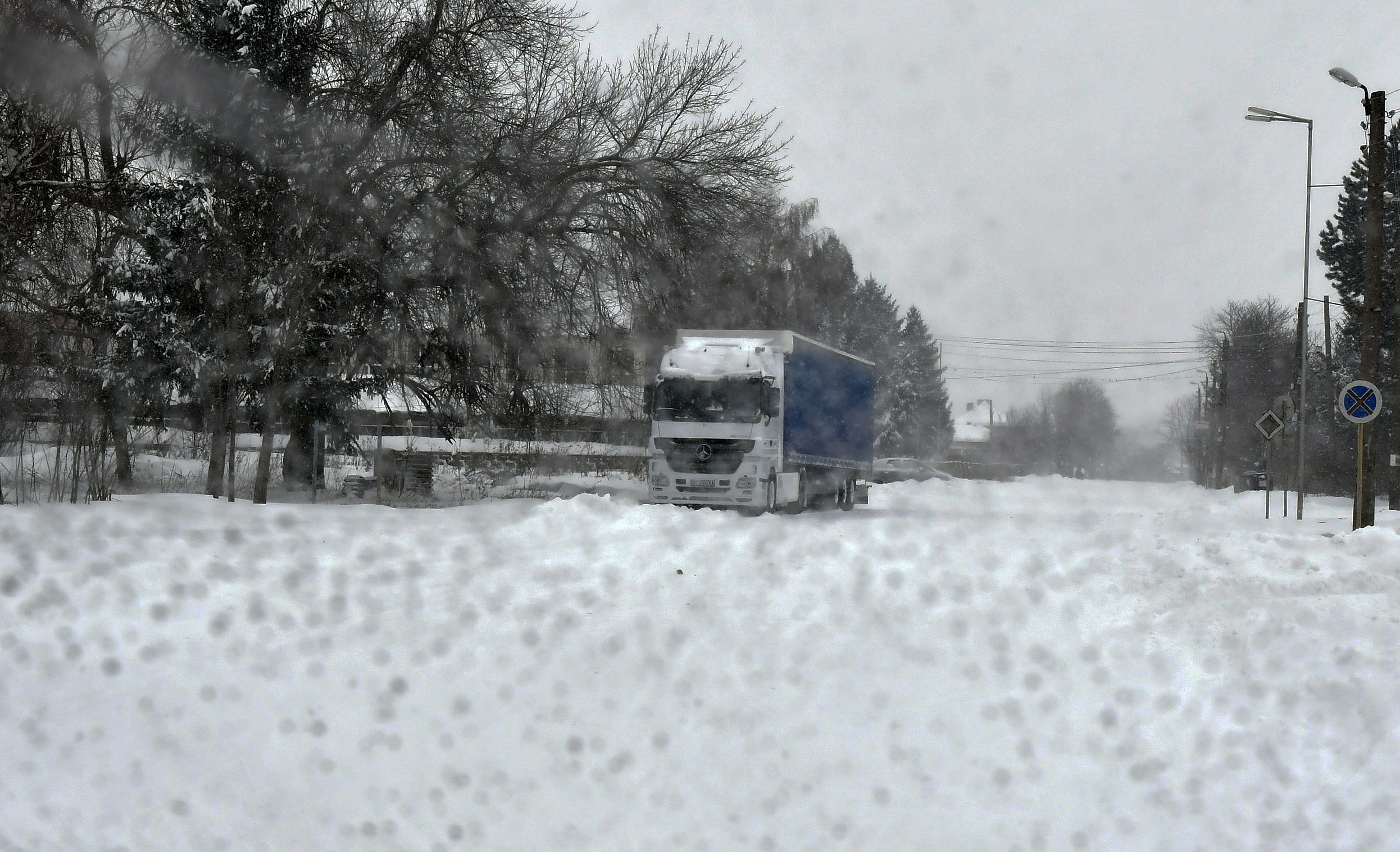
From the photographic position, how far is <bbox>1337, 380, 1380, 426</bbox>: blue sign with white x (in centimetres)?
1934

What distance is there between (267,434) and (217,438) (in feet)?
6.01

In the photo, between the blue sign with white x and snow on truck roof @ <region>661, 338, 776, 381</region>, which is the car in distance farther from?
the blue sign with white x

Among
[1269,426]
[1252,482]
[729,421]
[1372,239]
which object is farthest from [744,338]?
[1252,482]

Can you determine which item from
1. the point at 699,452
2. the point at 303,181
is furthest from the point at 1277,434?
the point at 303,181

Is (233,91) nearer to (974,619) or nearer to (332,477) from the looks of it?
(332,477)

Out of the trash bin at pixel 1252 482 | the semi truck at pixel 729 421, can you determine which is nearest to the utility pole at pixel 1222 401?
the trash bin at pixel 1252 482

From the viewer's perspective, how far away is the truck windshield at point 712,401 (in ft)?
71.1

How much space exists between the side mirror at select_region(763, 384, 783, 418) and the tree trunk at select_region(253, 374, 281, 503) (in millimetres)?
8777

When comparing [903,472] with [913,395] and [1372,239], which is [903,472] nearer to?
[913,395]

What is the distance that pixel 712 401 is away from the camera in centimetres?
2184

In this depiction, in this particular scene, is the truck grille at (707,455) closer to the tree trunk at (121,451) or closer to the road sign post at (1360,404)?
the tree trunk at (121,451)

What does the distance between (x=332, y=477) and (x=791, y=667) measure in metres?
21.5

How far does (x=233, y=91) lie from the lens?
74.1 ft

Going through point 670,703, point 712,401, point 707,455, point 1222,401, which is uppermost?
point 1222,401
